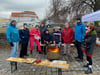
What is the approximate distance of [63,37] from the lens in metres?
5.98

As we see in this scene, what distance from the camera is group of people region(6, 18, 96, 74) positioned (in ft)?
13.0

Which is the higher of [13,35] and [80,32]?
[80,32]

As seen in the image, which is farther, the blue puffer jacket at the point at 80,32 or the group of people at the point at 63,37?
the blue puffer jacket at the point at 80,32

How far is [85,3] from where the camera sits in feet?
46.8

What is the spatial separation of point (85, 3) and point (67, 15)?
279cm

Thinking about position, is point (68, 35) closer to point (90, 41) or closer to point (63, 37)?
point (63, 37)

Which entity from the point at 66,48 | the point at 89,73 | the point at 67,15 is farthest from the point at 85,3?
the point at 89,73

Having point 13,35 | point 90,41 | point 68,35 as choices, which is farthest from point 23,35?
point 90,41

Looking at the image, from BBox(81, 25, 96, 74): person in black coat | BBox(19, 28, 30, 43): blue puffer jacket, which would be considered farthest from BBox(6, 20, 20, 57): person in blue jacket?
BBox(81, 25, 96, 74): person in black coat

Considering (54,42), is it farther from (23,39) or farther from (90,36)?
(90,36)

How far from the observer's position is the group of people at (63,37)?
3.95 m

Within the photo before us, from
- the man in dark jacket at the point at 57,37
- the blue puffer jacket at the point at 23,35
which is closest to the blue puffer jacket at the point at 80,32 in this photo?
the man in dark jacket at the point at 57,37

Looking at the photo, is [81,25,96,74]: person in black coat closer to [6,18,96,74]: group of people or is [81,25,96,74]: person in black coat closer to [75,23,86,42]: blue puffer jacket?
[6,18,96,74]: group of people

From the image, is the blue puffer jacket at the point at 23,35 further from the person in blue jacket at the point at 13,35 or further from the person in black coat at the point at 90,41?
the person in black coat at the point at 90,41
